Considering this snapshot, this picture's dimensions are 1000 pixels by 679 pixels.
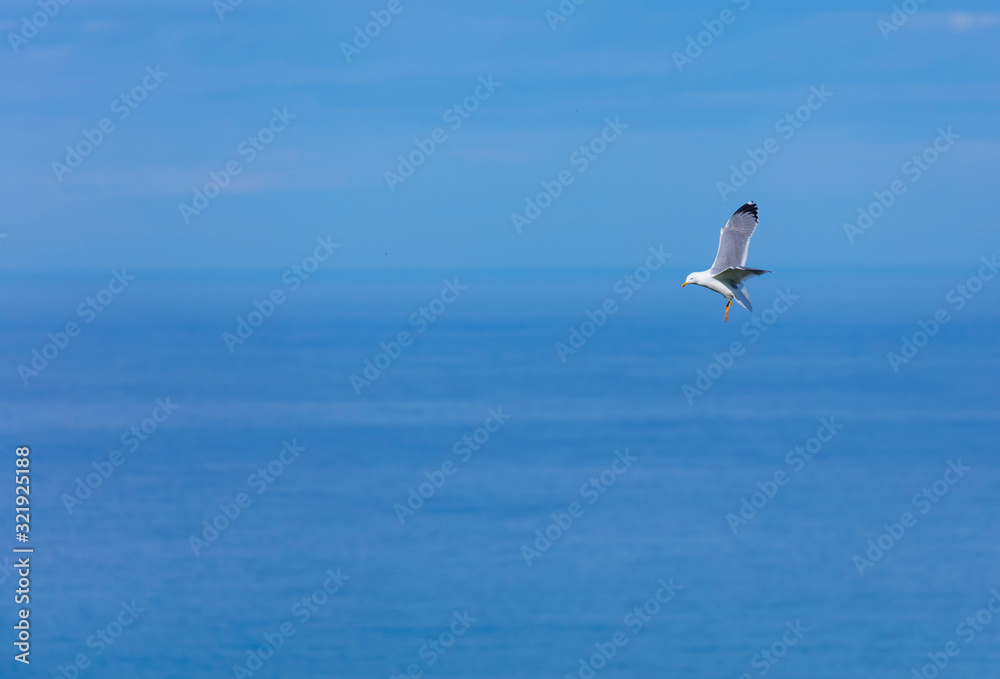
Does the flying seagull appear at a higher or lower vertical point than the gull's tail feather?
higher

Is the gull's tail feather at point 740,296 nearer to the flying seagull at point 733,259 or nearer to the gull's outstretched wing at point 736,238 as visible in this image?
the flying seagull at point 733,259

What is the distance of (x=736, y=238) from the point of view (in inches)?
680

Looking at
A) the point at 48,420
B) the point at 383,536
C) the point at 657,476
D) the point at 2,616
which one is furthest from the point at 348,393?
the point at 2,616

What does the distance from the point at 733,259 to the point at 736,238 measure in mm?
296

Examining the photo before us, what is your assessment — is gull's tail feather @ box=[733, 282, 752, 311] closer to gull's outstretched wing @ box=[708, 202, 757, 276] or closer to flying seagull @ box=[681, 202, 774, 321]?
flying seagull @ box=[681, 202, 774, 321]

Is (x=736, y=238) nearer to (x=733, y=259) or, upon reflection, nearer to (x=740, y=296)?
(x=733, y=259)

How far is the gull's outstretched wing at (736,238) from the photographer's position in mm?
17156

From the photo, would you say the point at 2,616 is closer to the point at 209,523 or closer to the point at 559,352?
the point at 209,523

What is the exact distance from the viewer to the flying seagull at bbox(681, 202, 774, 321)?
17141mm

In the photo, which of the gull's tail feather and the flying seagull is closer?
the flying seagull

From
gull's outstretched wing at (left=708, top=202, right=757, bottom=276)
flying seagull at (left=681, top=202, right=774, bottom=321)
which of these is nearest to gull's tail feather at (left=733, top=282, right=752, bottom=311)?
flying seagull at (left=681, top=202, right=774, bottom=321)

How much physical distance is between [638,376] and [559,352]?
25.4 feet

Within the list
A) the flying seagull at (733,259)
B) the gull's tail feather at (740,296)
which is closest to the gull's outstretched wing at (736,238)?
the flying seagull at (733,259)

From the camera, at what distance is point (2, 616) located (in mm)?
17797
